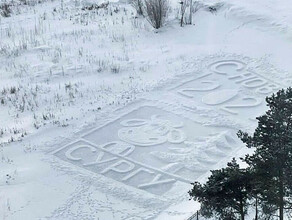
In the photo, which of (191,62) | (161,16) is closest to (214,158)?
(191,62)

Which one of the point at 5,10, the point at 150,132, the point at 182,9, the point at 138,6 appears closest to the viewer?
the point at 150,132

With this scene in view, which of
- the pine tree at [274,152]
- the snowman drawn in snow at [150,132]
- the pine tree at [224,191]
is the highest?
the pine tree at [274,152]

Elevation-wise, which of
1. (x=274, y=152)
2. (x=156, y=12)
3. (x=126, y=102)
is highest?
(x=156, y=12)

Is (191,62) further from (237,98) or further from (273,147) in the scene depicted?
(273,147)

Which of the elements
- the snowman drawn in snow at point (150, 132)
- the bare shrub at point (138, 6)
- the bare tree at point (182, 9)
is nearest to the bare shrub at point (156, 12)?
the bare tree at point (182, 9)

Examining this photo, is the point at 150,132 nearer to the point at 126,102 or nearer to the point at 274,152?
the point at 126,102

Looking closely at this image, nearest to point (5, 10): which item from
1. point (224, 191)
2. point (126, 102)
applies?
point (126, 102)

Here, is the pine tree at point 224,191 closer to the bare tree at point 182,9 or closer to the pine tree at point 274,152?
the pine tree at point 274,152

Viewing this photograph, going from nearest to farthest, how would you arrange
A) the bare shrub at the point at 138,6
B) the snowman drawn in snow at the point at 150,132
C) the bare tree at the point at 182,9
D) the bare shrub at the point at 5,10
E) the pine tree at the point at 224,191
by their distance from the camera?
the pine tree at the point at 224,191 < the snowman drawn in snow at the point at 150,132 < the bare tree at the point at 182,9 < the bare shrub at the point at 138,6 < the bare shrub at the point at 5,10
